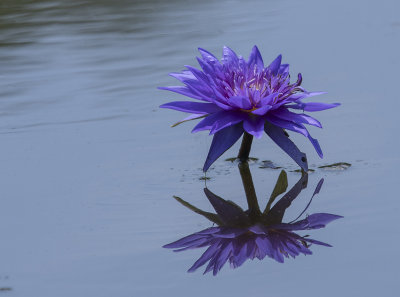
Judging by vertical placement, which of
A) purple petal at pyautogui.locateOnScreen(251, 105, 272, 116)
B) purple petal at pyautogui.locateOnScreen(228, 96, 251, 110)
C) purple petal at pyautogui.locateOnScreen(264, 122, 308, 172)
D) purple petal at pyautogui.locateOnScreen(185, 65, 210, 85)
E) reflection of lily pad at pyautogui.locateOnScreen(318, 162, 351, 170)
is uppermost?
purple petal at pyautogui.locateOnScreen(185, 65, 210, 85)

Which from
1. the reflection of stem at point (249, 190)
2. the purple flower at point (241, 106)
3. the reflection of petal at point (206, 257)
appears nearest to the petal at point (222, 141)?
the purple flower at point (241, 106)

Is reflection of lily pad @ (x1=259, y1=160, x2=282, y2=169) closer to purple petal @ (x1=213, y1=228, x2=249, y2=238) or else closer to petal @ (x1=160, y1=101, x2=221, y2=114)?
petal @ (x1=160, y1=101, x2=221, y2=114)

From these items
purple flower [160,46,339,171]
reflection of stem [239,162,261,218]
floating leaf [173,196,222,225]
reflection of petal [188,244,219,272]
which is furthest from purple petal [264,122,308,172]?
reflection of petal [188,244,219,272]

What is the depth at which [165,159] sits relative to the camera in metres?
2.01

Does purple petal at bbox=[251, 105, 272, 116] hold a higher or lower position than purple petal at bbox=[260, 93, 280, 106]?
lower

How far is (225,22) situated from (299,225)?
1.79 metres

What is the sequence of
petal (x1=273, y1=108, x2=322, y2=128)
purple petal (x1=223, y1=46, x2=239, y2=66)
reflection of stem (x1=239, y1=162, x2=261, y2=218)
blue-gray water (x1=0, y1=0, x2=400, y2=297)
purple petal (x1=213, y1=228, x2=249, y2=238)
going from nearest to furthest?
blue-gray water (x1=0, y1=0, x2=400, y2=297) < purple petal (x1=213, y1=228, x2=249, y2=238) < reflection of stem (x1=239, y1=162, x2=261, y2=218) < petal (x1=273, y1=108, x2=322, y2=128) < purple petal (x1=223, y1=46, x2=239, y2=66)

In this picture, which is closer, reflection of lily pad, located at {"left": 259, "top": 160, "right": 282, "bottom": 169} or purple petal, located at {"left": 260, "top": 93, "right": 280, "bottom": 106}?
purple petal, located at {"left": 260, "top": 93, "right": 280, "bottom": 106}

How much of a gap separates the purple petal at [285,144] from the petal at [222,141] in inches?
2.9

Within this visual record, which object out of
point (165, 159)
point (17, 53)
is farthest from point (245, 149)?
point (17, 53)

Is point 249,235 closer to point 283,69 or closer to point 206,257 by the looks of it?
point 206,257

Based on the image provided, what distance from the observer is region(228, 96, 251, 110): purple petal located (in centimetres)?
178

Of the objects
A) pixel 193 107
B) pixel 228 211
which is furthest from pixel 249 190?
pixel 193 107

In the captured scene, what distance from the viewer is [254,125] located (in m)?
1.82
